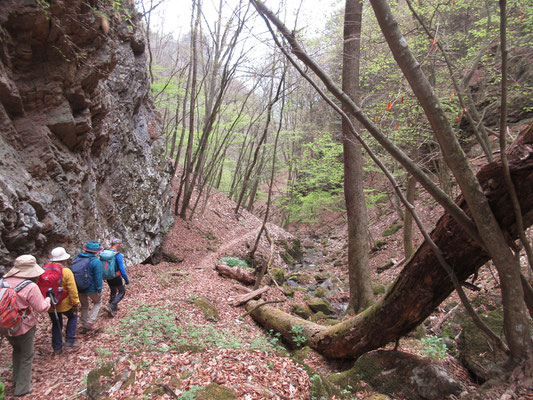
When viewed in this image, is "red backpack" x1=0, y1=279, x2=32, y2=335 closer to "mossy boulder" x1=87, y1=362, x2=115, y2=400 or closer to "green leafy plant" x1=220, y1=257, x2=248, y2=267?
"mossy boulder" x1=87, y1=362, x2=115, y2=400

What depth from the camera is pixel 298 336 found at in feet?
19.2

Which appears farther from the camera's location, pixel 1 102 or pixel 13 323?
pixel 1 102

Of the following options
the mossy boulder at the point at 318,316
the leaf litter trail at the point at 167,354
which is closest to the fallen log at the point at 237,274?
the leaf litter trail at the point at 167,354

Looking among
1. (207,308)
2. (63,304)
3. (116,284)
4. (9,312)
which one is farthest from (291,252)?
(9,312)

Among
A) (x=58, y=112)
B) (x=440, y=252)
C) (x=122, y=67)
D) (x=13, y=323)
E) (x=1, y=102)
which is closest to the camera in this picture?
(x=440, y=252)

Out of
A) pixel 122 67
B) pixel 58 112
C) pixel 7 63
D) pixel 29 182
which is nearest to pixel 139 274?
pixel 29 182

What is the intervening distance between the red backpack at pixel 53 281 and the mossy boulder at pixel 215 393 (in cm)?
279

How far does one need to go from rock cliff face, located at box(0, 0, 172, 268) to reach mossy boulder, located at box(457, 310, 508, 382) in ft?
24.5

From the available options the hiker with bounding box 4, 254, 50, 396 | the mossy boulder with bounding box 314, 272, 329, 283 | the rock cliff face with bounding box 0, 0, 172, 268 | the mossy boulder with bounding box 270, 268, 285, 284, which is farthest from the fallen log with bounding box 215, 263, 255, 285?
the hiker with bounding box 4, 254, 50, 396

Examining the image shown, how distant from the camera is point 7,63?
5.59 m

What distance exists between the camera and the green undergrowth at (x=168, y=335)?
15.1 ft

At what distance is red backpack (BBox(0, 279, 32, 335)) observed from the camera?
138 inches

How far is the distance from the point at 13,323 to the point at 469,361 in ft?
20.4

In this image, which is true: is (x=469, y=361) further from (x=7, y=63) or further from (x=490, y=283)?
(x=7, y=63)
